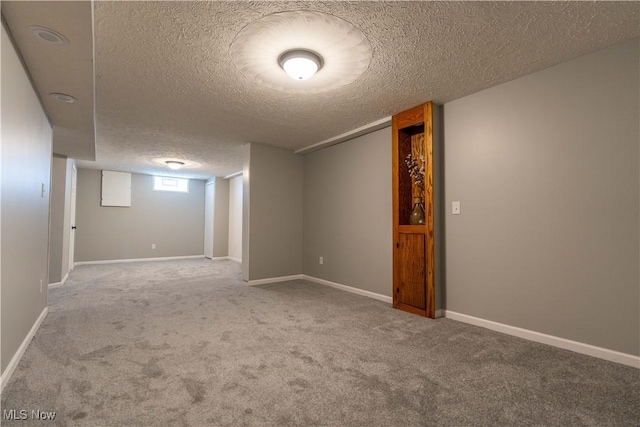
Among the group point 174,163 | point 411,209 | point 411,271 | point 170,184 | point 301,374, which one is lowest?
point 301,374

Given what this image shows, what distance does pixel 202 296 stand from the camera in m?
3.93

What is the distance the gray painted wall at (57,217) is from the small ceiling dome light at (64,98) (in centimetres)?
261

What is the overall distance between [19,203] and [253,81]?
1965 mm

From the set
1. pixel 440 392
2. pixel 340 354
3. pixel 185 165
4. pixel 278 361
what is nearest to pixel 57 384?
pixel 278 361

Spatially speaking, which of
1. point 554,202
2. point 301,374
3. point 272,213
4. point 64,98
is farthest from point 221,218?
point 554,202

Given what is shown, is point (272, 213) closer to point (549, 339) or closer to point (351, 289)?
point (351, 289)

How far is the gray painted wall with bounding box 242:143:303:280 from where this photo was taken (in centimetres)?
478

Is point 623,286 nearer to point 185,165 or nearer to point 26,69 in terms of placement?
point 26,69

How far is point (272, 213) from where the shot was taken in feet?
16.4

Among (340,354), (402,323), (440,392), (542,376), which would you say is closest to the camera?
(440,392)

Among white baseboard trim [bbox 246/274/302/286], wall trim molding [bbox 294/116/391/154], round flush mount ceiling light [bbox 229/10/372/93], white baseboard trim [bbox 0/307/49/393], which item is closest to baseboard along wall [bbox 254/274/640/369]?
white baseboard trim [bbox 246/274/302/286]

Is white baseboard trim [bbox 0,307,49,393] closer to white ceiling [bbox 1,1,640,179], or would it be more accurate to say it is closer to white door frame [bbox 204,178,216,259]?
white ceiling [bbox 1,1,640,179]

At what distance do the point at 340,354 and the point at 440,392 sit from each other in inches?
28.8

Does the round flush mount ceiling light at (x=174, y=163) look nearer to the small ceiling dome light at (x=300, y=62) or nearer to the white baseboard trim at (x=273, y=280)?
the white baseboard trim at (x=273, y=280)
